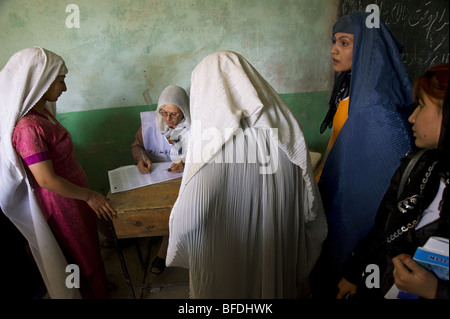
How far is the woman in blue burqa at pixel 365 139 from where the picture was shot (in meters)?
1.06

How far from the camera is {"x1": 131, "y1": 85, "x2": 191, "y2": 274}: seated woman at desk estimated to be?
1772mm

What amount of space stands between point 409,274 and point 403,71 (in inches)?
33.8

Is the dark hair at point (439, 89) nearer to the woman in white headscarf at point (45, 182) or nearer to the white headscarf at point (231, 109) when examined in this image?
the white headscarf at point (231, 109)

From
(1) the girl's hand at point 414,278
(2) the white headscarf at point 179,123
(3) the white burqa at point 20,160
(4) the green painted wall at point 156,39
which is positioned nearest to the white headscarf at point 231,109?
(1) the girl's hand at point 414,278

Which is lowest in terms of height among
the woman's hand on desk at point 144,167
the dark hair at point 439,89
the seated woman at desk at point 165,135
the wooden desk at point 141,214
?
the wooden desk at point 141,214

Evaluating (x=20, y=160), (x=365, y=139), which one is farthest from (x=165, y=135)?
(x=365, y=139)

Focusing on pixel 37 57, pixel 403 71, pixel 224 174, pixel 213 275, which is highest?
pixel 37 57

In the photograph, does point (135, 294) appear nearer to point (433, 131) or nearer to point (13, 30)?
point (433, 131)

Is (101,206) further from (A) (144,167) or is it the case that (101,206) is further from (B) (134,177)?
(A) (144,167)

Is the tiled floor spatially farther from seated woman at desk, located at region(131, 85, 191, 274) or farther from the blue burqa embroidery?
the blue burqa embroidery

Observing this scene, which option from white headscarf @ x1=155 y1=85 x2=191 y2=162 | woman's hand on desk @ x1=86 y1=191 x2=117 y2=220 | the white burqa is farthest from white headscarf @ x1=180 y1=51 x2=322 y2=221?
the white burqa

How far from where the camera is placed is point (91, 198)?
137 cm
